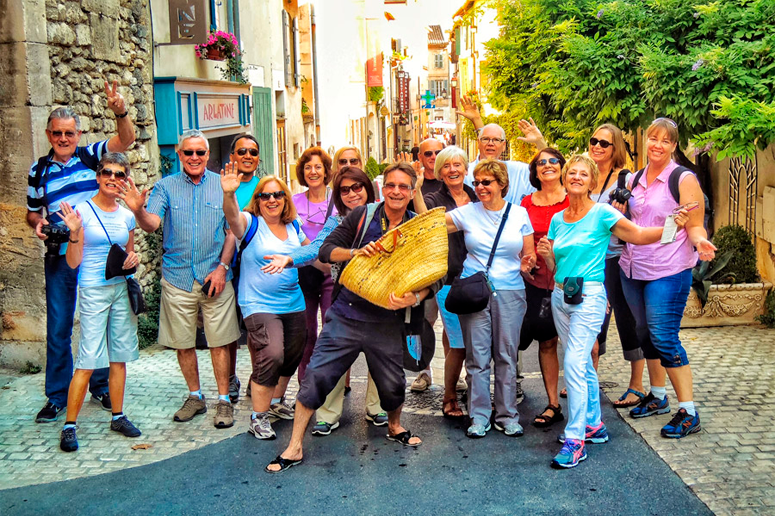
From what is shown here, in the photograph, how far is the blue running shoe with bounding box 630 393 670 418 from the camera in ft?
19.2

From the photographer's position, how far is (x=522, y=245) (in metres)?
5.54

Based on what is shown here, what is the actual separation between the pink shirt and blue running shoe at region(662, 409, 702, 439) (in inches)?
35.7

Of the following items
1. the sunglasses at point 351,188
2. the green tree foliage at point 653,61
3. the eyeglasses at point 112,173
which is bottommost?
the sunglasses at point 351,188

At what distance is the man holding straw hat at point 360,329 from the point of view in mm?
5098

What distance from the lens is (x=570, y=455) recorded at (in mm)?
5035

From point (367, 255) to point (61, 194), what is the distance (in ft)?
7.65

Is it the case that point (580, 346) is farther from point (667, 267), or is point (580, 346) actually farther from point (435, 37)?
point (435, 37)

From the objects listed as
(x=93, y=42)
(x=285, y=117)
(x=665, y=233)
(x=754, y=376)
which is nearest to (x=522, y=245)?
(x=665, y=233)

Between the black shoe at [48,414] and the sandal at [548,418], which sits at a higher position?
the black shoe at [48,414]

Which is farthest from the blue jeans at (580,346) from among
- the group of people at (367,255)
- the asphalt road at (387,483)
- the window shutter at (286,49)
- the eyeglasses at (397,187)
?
the window shutter at (286,49)

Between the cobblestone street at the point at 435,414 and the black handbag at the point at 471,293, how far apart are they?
1.08 metres

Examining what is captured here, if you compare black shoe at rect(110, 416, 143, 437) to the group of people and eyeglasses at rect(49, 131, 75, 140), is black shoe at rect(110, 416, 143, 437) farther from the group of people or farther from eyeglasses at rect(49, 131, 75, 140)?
eyeglasses at rect(49, 131, 75, 140)

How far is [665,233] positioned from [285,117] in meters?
15.9

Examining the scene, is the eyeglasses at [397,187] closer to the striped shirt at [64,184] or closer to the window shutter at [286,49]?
the striped shirt at [64,184]
